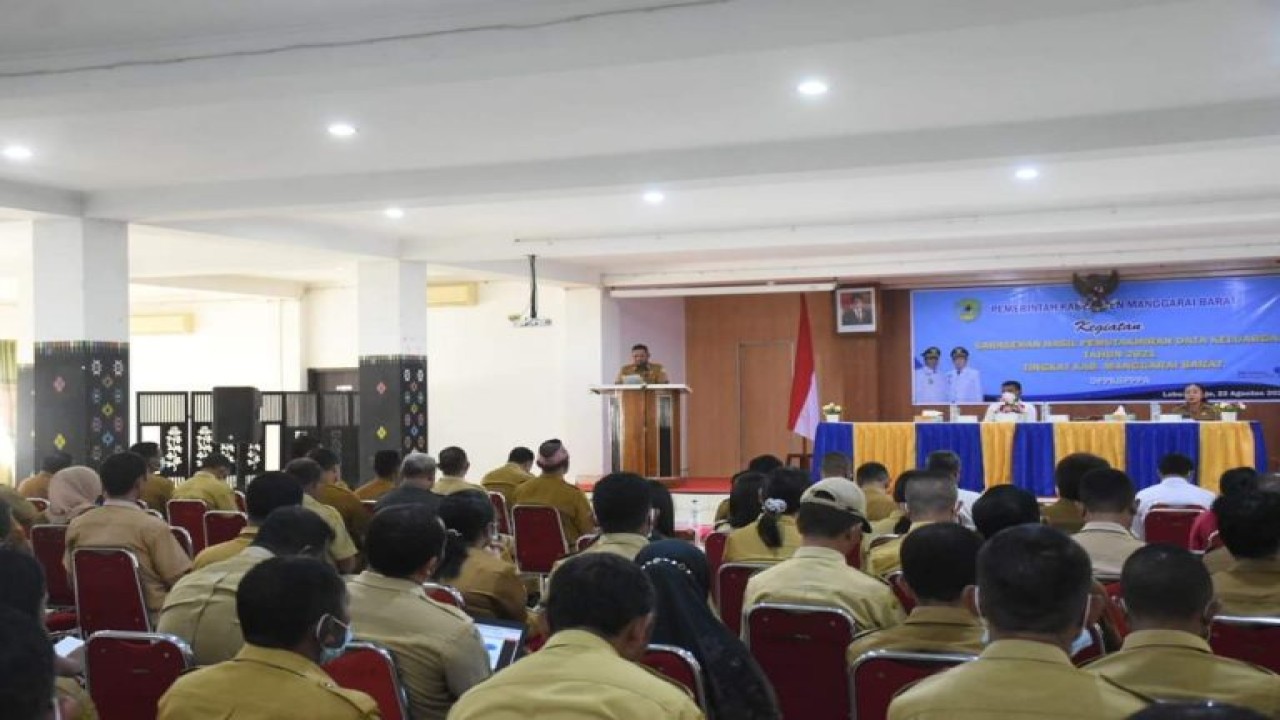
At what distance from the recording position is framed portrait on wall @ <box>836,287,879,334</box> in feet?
52.0

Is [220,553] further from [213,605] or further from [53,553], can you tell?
[53,553]

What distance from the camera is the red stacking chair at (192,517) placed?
692cm

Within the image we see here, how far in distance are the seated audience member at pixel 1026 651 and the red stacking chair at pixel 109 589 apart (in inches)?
150

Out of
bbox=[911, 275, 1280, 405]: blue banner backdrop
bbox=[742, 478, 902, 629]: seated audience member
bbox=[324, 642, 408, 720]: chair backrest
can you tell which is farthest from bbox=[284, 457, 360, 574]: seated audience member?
bbox=[911, 275, 1280, 405]: blue banner backdrop

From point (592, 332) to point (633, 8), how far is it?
11002mm

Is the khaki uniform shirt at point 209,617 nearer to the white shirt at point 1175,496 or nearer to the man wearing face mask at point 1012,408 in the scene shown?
the white shirt at point 1175,496

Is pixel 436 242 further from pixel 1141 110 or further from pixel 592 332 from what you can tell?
pixel 1141 110

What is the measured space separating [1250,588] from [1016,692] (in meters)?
1.91

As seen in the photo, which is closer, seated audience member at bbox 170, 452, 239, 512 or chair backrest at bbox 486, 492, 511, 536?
seated audience member at bbox 170, 452, 239, 512

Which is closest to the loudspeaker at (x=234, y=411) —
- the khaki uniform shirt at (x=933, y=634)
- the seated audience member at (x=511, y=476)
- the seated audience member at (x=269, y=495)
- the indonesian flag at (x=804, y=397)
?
the indonesian flag at (x=804, y=397)

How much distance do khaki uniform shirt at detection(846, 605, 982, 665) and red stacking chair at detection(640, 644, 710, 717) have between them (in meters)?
0.40

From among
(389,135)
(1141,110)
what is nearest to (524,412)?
(389,135)

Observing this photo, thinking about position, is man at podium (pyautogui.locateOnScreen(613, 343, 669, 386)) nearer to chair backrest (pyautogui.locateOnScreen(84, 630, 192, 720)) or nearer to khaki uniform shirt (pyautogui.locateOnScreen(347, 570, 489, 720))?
chair backrest (pyautogui.locateOnScreen(84, 630, 192, 720))

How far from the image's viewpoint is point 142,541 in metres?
5.20
